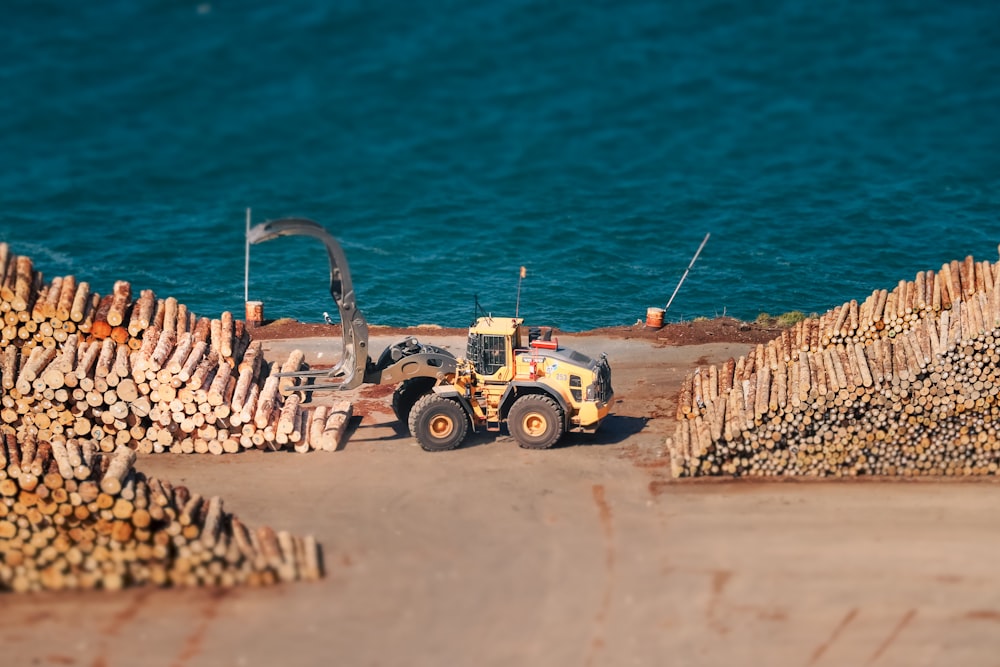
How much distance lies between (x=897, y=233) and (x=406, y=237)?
18071 mm

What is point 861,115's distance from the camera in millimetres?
58844

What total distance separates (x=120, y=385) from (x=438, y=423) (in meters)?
6.27

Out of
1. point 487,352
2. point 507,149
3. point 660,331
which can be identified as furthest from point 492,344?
point 507,149

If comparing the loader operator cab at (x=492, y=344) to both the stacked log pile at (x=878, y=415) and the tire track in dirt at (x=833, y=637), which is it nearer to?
the stacked log pile at (x=878, y=415)

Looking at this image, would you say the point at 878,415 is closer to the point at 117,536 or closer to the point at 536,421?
the point at 536,421

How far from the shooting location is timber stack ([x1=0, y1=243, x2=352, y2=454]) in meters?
22.4

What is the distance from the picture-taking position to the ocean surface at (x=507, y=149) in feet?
127

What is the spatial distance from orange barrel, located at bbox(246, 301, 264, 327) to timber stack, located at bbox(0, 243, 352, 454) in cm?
730

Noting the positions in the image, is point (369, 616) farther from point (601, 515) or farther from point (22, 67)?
point (22, 67)

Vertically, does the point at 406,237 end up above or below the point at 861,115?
below

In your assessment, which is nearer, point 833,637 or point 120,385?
point 833,637

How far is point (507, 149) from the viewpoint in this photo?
185 feet

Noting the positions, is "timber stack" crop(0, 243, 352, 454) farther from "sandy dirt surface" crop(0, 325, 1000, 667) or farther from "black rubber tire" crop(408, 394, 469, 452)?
"black rubber tire" crop(408, 394, 469, 452)

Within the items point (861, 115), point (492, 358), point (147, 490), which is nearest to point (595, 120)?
point (861, 115)
